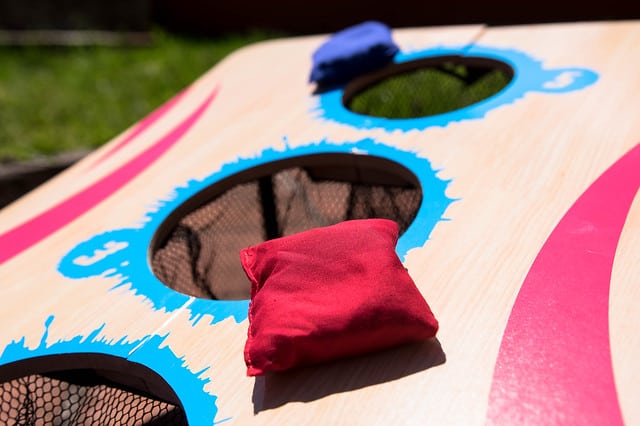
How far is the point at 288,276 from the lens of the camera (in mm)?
658

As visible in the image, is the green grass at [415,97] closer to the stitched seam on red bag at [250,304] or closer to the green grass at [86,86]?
the green grass at [86,86]

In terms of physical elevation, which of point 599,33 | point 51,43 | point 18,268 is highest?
point 599,33

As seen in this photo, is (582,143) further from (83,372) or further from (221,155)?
(83,372)

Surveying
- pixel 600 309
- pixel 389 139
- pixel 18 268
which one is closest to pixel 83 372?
pixel 18 268

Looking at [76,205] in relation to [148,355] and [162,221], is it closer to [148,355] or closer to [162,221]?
[162,221]

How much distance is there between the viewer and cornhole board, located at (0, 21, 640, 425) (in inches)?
22.4

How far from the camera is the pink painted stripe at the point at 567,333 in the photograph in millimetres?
528

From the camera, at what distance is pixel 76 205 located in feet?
3.59

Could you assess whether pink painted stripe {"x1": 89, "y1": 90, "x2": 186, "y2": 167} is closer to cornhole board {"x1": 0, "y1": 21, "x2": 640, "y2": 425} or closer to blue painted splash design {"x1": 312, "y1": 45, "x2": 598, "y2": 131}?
A: cornhole board {"x1": 0, "y1": 21, "x2": 640, "y2": 425}

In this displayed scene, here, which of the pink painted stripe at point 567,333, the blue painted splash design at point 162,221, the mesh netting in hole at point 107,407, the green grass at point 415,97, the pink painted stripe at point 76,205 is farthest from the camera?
the green grass at point 415,97

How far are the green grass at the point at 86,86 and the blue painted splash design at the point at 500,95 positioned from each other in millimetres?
1267

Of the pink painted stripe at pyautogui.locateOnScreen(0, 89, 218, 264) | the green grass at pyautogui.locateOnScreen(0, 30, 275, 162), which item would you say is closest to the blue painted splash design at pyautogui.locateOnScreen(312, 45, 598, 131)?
the pink painted stripe at pyautogui.locateOnScreen(0, 89, 218, 264)

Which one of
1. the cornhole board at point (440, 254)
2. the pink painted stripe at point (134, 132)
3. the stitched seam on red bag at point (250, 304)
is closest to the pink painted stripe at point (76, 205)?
the cornhole board at point (440, 254)

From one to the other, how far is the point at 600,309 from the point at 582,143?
1.18 feet
